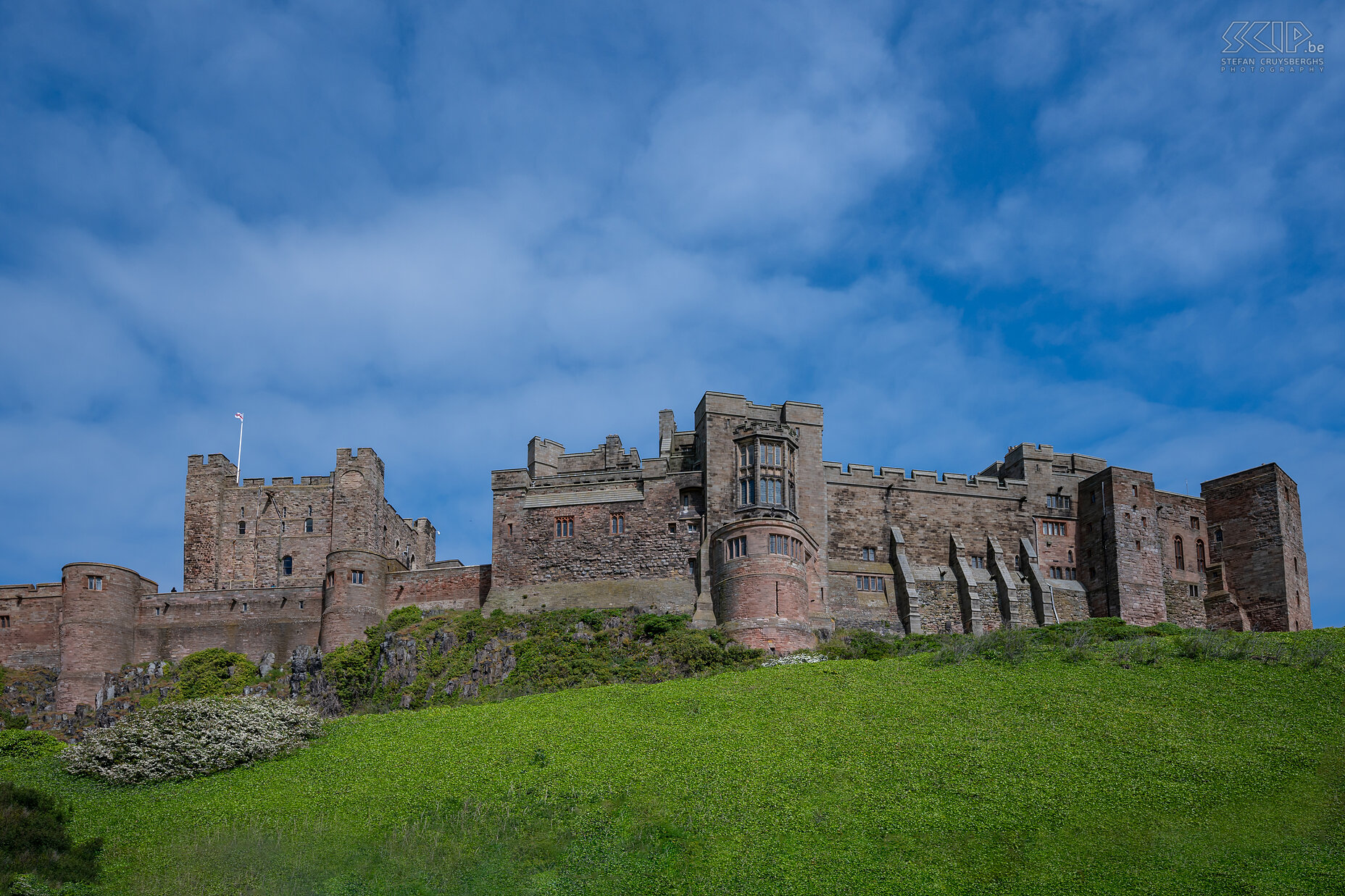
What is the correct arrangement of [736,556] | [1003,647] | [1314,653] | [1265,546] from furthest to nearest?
[1265,546]
[736,556]
[1003,647]
[1314,653]

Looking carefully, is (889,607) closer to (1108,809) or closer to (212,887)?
(1108,809)

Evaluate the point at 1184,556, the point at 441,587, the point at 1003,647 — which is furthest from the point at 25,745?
the point at 1184,556

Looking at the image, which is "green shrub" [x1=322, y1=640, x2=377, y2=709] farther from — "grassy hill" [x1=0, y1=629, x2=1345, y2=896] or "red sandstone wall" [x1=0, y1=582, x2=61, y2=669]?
"red sandstone wall" [x1=0, y1=582, x2=61, y2=669]

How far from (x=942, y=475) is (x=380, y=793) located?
39355 millimetres

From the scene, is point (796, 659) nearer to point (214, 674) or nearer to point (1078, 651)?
point (1078, 651)

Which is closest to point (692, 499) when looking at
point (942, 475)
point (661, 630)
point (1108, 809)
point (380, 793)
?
point (661, 630)

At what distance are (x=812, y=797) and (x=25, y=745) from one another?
1087 inches

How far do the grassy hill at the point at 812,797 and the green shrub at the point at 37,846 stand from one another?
708mm

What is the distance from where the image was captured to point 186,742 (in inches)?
1464

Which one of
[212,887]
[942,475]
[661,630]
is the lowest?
[212,887]

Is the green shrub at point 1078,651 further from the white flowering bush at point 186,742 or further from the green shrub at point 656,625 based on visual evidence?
the white flowering bush at point 186,742

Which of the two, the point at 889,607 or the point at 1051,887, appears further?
the point at 889,607

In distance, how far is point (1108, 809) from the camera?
29.0 metres

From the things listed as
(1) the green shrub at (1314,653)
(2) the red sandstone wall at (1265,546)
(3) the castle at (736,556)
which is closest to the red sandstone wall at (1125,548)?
(3) the castle at (736,556)
